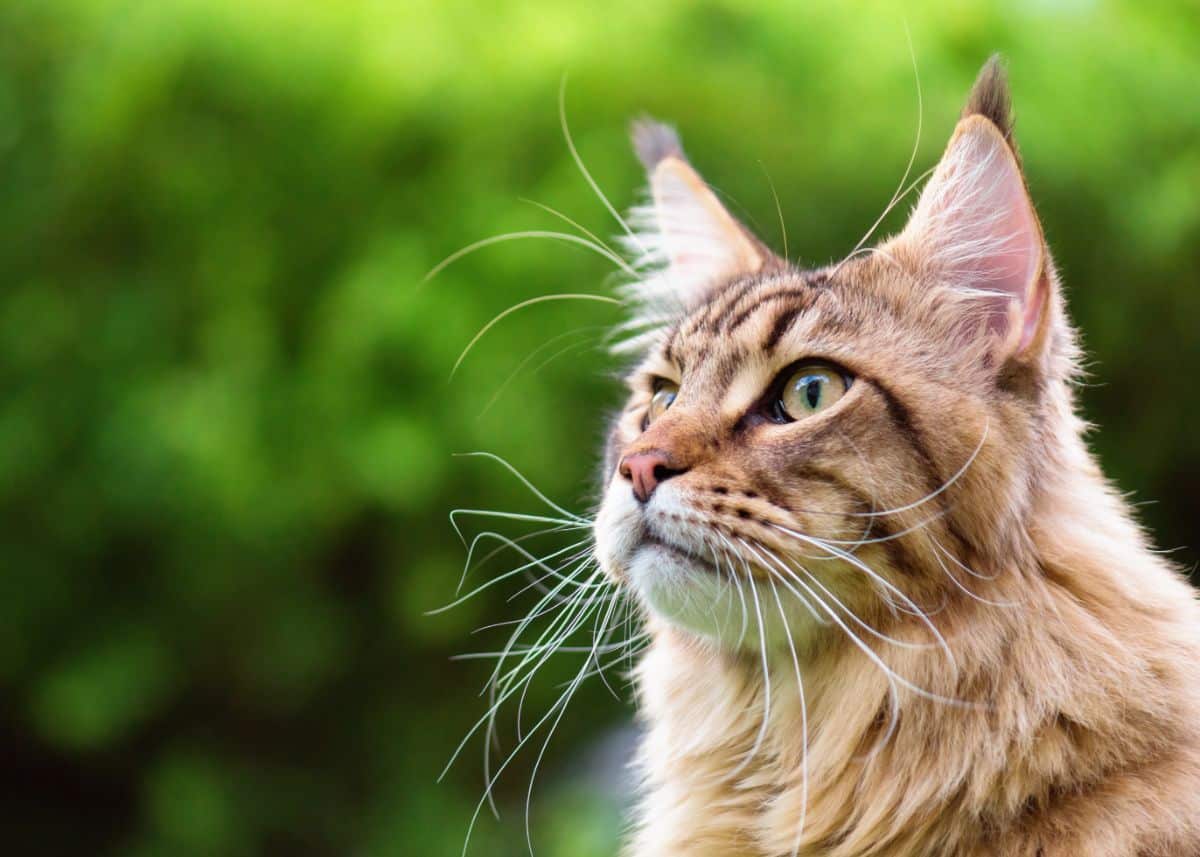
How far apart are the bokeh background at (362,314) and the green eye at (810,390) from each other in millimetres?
2009

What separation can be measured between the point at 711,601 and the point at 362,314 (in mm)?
2516

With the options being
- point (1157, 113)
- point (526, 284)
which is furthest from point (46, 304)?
point (1157, 113)

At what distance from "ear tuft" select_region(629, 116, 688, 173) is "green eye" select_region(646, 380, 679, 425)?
540mm

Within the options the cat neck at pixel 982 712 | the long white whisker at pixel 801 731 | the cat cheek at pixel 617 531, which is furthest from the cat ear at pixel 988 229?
the cat cheek at pixel 617 531

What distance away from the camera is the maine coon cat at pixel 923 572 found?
1.72m

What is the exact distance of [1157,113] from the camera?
406cm

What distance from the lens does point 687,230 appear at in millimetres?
2590

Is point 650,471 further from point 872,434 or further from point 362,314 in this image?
point 362,314

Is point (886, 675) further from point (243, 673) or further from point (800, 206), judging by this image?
point (243, 673)

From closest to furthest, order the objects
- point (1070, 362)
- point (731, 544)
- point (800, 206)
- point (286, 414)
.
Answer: point (731, 544) < point (1070, 362) < point (800, 206) < point (286, 414)

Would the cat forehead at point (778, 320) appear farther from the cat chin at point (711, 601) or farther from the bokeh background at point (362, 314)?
the bokeh background at point (362, 314)

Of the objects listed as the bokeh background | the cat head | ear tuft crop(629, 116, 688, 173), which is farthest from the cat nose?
the bokeh background

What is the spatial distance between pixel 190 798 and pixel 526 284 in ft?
7.00

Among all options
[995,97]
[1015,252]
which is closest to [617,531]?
[1015,252]
